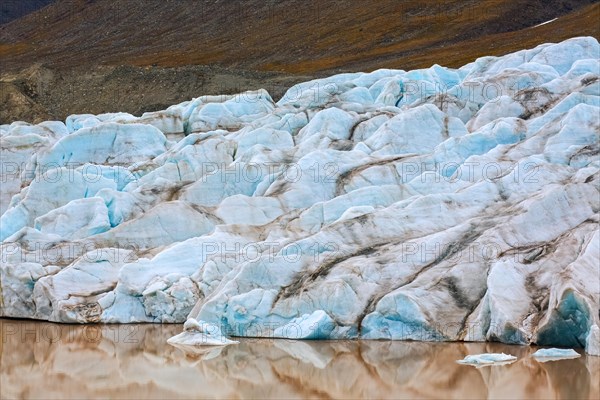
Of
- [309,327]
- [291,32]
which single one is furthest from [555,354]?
[291,32]

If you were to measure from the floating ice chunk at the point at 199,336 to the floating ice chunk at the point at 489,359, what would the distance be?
4744 mm

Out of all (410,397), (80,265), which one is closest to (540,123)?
(80,265)

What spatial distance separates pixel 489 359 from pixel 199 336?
17.8 feet

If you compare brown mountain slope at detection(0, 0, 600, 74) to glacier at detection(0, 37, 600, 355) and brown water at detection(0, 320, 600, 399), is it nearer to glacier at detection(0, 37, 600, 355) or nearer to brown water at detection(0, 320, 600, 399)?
glacier at detection(0, 37, 600, 355)

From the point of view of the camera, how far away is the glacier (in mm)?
18297

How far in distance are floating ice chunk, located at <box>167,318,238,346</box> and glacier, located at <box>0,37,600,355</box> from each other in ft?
2.08

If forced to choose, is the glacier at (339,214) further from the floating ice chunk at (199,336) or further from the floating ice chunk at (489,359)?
the floating ice chunk at (489,359)

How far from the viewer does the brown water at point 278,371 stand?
1446cm

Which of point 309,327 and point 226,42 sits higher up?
point 226,42

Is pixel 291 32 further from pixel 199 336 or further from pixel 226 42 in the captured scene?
pixel 199 336

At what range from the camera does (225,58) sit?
83312 mm

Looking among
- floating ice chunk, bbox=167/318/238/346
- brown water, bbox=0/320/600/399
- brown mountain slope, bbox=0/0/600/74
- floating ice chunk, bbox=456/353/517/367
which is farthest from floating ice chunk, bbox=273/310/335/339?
brown mountain slope, bbox=0/0/600/74

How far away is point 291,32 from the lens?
8794 cm

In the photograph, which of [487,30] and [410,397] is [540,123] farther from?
[487,30]
